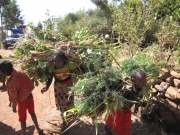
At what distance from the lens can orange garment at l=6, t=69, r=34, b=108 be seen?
3.10m

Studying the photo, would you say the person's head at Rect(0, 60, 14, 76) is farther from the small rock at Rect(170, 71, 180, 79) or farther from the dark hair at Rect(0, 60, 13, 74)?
the small rock at Rect(170, 71, 180, 79)

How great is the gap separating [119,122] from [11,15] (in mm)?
28814

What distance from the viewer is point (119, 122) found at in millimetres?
2604

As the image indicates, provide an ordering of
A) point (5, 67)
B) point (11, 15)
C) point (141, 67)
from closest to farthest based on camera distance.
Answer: point (141, 67)
point (5, 67)
point (11, 15)

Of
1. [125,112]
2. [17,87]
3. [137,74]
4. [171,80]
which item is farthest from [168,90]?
[17,87]

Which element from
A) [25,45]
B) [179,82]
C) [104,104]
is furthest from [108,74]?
[25,45]

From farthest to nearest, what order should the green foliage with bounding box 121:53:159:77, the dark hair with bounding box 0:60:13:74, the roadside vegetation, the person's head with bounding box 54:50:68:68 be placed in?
the person's head with bounding box 54:50:68:68
the dark hair with bounding box 0:60:13:74
the green foliage with bounding box 121:53:159:77
the roadside vegetation

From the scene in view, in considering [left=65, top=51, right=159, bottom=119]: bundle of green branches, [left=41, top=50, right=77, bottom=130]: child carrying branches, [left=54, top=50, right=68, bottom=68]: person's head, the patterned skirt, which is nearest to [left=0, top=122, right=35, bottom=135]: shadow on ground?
[left=41, top=50, right=77, bottom=130]: child carrying branches

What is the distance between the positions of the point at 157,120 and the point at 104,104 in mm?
1873

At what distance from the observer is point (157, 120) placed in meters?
3.87

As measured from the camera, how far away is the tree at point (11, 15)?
27189mm

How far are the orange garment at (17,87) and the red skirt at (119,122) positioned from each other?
144 cm

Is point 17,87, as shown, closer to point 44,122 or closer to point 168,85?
point 44,122

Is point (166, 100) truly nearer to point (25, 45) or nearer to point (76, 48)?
point (76, 48)
